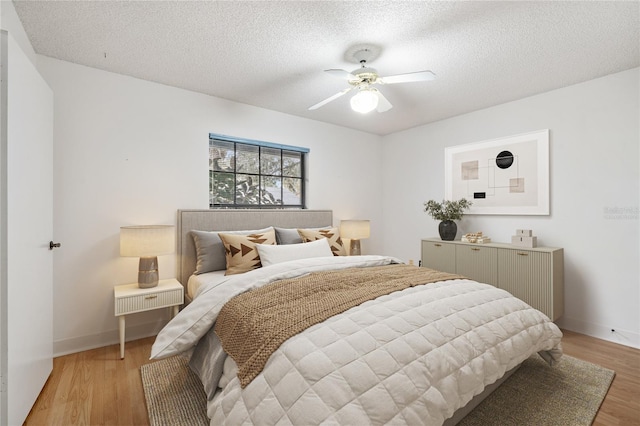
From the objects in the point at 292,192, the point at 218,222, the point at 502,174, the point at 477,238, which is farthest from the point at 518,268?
the point at 218,222

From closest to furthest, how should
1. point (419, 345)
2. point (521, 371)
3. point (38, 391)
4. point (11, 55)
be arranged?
point (419, 345) → point (11, 55) → point (38, 391) → point (521, 371)

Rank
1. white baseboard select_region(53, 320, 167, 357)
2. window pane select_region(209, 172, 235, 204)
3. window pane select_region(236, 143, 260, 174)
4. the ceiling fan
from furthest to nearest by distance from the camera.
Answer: window pane select_region(236, 143, 260, 174), window pane select_region(209, 172, 235, 204), white baseboard select_region(53, 320, 167, 357), the ceiling fan

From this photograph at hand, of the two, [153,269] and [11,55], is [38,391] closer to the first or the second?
[153,269]

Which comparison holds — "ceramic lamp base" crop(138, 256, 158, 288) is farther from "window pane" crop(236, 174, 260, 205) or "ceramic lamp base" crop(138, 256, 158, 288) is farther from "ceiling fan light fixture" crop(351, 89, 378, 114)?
"ceiling fan light fixture" crop(351, 89, 378, 114)

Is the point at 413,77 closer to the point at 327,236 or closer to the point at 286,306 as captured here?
the point at 286,306

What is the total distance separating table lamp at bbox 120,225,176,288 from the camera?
8.25ft

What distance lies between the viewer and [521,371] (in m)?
2.20

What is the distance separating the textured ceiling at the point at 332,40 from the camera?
1.90 m

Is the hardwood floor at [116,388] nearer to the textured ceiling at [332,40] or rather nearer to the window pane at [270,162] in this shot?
the window pane at [270,162]

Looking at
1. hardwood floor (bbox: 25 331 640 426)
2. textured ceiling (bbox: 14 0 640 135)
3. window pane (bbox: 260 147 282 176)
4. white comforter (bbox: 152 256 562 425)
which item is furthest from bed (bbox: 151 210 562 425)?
window pane (bbox: 260 147 282 176)

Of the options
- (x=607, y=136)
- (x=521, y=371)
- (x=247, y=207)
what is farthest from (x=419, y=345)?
(x=607, y=136)

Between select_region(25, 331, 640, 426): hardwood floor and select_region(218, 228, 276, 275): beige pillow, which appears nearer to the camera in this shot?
select_region(25, 331, 640, 426): hardwood floor

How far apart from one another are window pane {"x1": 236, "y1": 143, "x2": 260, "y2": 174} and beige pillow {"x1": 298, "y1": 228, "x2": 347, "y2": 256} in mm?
978

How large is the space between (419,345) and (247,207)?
2.71 m
